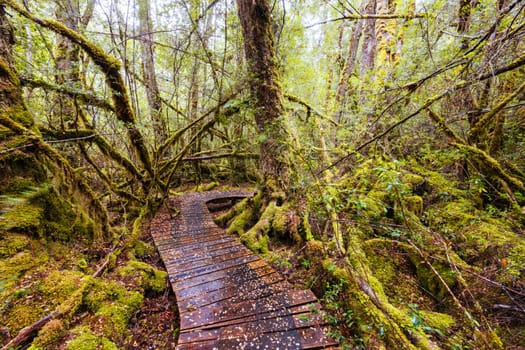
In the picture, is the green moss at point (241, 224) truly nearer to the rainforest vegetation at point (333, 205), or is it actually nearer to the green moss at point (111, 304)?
the rainforest vegetation at point (333, 205)

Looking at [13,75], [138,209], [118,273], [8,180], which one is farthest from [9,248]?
[138,209]

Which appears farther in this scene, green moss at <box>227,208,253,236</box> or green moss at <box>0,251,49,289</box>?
green moss at <box>227,208,253,236</box>

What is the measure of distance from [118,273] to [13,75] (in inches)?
140

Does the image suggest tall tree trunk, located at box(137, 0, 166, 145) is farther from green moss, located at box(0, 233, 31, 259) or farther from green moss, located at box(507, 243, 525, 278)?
green moss, located at box(507, 243, 525, 278)

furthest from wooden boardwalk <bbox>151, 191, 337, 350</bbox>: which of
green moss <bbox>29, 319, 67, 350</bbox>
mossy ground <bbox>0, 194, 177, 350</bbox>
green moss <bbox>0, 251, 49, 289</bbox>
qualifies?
Answer: green moss <bbox>0, 251, 49, 289</bbox>

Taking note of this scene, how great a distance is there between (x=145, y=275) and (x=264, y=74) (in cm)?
476

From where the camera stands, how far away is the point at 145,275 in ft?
11.8

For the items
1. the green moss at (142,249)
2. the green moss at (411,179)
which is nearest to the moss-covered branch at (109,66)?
A: the green moss at (142,249)

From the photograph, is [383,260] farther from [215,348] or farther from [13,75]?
[13,75]

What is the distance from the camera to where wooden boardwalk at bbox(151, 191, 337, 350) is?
2.37 meters

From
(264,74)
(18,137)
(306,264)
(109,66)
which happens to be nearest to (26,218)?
(18,137)

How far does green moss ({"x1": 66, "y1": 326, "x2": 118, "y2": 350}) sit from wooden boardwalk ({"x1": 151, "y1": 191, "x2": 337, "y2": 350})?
0.80m

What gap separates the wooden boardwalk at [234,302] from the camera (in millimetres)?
2369

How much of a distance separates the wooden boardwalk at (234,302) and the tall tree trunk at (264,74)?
2.20 metres
